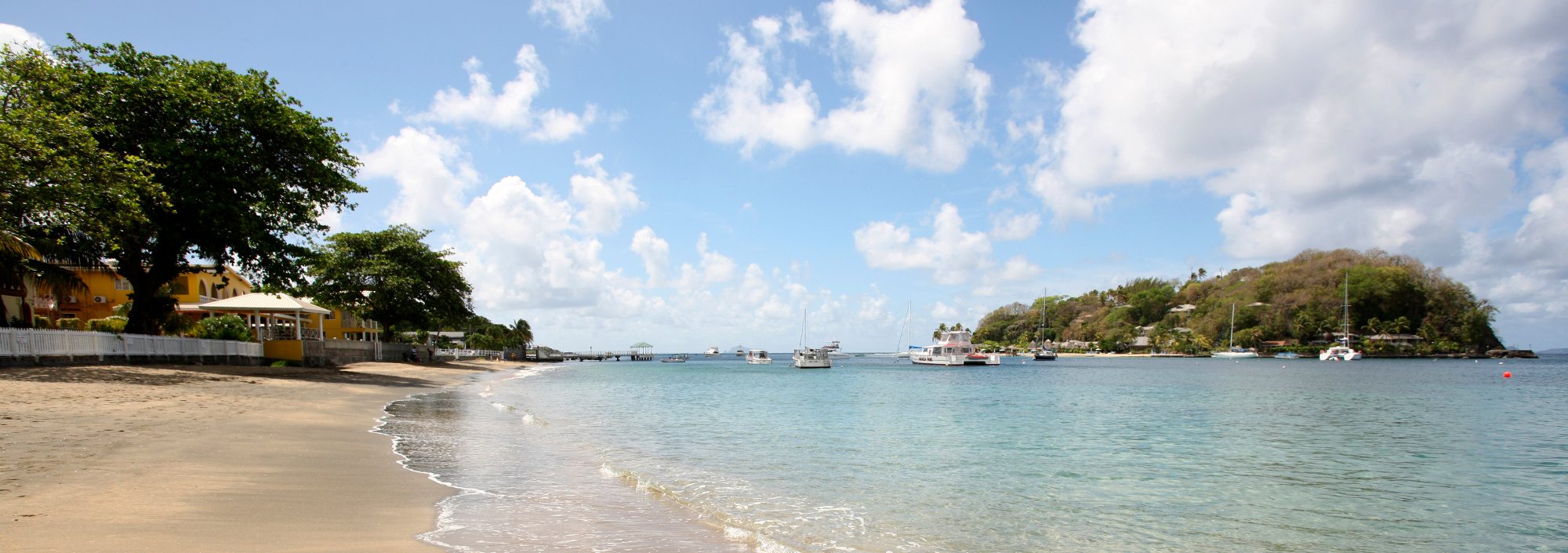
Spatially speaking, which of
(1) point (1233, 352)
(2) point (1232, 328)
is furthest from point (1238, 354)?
(2) point (1232, 328)

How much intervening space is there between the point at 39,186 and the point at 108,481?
1521 cm

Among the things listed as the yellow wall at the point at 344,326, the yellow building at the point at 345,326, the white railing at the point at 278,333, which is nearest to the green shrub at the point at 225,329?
the white railing at the point at 278,333

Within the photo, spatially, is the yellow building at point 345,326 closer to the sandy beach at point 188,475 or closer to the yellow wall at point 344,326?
the yellow wall at point 344,326

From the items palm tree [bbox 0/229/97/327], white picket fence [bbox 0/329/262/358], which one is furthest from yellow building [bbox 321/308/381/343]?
white picket fence [bbox 0/329/262/358]

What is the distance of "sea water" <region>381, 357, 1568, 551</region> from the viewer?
7.66 m

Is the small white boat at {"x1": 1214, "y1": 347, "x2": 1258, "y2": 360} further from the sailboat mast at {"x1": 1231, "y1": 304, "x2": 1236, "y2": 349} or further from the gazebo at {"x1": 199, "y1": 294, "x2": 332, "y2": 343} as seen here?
the gazebo at {"x1": 199, "y1": 294, "x2": 332, "y2": 343}

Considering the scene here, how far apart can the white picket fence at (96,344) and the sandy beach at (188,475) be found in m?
1.78

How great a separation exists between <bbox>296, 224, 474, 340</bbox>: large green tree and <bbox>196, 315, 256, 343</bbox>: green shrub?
809 cm

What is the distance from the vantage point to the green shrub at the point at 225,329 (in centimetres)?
2981

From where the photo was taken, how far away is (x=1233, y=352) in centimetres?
12106

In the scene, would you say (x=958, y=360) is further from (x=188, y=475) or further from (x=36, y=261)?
(x=188, y=475)

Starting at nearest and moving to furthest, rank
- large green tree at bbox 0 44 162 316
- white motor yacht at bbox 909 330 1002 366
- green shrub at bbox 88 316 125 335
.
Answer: large green tree at bbox 0 44 162 316
green shrub at bbox 88 316 125 335
white motor yacht at bbox 909 330 1002 366

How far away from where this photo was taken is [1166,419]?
21.4 metres

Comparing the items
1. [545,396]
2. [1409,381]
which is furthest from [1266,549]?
[1409,381]
